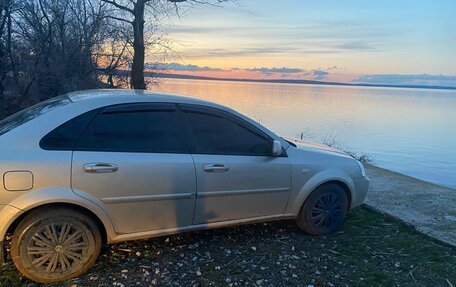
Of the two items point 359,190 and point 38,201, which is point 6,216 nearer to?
point 38,201

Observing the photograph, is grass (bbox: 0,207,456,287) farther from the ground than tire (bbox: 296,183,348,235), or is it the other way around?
tire (bbox: 296,183,348,235)

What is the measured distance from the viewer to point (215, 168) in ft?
13.2

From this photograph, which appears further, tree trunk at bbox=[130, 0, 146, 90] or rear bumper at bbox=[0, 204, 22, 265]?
tree trunk at bbox=[130, 0, 146, 90]

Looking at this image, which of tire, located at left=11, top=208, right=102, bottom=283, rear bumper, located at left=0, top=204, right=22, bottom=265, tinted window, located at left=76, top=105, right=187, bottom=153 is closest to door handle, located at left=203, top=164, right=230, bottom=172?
tinted window, located at left=76, top=105, right=187, bottom=153

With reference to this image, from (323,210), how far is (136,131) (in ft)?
8.06

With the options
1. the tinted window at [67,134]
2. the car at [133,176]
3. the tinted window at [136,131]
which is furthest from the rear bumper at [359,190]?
the tinted window at [67,134]

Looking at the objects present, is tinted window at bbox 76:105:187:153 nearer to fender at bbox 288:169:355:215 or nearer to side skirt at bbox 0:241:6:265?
side skirt at bbox 0:241:6:265

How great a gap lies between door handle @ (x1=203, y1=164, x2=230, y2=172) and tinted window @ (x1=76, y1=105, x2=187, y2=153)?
0.28 m

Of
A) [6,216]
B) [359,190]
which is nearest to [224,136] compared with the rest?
[359,190]

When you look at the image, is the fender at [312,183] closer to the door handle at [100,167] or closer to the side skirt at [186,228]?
the side skirt at [186,228]

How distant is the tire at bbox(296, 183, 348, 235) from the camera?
4695 mm

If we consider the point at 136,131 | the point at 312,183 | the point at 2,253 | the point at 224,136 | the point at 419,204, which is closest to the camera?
the point at 2,253

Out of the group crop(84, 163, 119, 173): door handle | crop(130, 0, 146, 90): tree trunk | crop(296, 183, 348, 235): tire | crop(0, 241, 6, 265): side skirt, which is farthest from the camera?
crop(130, 0, 146, 90): tree trunk

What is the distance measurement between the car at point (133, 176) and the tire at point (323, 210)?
16 mm
